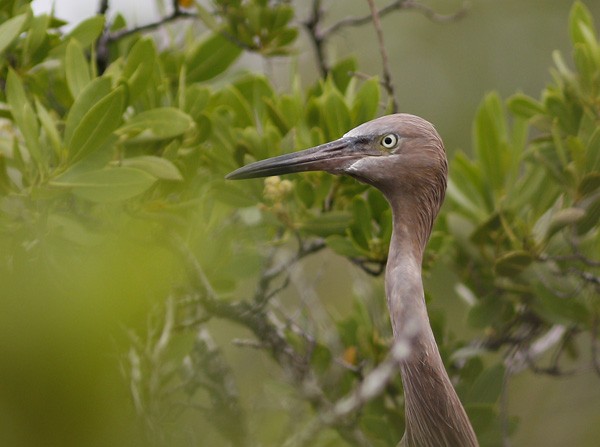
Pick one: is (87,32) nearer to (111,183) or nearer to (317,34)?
(111,183)

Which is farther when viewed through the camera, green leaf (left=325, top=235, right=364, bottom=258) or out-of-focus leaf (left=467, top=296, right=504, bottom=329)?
out-of-focus leaf (left=467, top=296, right=504, bottom=329)

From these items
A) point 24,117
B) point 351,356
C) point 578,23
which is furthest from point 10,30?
point 578,23

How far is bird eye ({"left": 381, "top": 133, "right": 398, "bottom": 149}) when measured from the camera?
2682 millimetres

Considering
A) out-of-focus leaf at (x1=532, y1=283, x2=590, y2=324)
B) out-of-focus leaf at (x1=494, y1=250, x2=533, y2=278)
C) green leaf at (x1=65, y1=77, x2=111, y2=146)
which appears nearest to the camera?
green leaf at (x1=65, y1=77, x2=111, y2=146)

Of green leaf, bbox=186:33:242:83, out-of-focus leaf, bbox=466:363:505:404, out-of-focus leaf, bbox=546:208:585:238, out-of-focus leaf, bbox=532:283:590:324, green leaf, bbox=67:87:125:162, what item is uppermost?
green leaf, bbox=67:87:125:162

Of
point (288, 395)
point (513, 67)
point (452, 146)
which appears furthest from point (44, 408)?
point (513, 67)

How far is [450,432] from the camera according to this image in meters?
2.56

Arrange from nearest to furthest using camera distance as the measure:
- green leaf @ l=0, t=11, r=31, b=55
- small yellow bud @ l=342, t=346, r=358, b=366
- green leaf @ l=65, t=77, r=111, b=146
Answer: green leaf @ l=0, t=11, r=31, b=55, green leaf @ l=65, t=77, r=111, b=146, small yellow bud @ l=342, t=346, r=358, b=366

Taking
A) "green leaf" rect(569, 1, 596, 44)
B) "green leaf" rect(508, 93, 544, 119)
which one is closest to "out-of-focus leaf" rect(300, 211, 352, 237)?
"green leaf" rect(508, 93, 544, 119)

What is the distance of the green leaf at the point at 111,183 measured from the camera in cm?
245

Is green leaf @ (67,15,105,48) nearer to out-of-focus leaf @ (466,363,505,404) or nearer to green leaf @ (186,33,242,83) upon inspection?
green leaf @ (186,33,242,83)

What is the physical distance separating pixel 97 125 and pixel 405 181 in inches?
38.1

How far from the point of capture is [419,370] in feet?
8.23

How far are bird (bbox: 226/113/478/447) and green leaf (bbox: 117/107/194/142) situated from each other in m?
0.22
